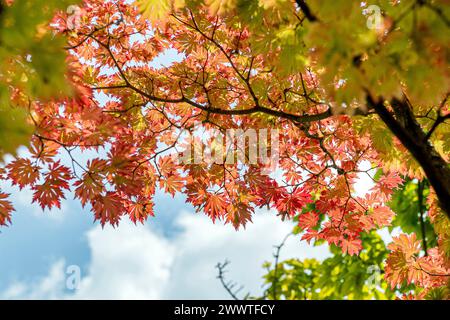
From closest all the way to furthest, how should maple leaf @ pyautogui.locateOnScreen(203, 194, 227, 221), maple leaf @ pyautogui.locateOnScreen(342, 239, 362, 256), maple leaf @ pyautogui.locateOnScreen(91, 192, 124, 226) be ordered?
maple leaf @ pyautogui.locateOnScreen(91, 192, 124, 226) → maple leaf @ pyautogui.locateOnScreen(203, 194, 227, 221) → maple leaf @ pyautogui.locateOnScreen(342, 239, 362, 256)

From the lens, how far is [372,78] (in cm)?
137

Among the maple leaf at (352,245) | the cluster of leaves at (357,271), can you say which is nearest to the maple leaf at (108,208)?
the maple leaf at (352,245)

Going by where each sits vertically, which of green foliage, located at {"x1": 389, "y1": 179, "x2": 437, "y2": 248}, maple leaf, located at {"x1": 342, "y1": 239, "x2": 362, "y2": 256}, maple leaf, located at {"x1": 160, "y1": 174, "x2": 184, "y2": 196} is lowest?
maple leaf, located at {"x1": 342, "y1": 239, "x2": 362, "y2": 256}

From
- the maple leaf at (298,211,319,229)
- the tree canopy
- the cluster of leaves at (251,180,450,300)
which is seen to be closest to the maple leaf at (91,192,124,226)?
the tree canopy

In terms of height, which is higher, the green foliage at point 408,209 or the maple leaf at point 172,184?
the green foliage at point 408,209

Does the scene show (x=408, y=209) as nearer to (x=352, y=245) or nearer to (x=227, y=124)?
(x=352, y=245)

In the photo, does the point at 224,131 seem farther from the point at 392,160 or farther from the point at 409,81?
the point at 409,81

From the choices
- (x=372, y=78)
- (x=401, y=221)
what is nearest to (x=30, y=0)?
(x=372, y=78)

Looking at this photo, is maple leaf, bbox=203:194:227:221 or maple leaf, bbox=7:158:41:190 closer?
maple leaf, bbox=7:158:41:190

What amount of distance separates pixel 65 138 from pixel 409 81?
70.3 inches

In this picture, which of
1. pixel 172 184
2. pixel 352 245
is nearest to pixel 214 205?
pixel 172 184

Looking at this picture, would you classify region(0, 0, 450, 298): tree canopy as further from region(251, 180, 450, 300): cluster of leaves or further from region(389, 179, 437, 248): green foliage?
region(389, 179, 437, 248): green foliage

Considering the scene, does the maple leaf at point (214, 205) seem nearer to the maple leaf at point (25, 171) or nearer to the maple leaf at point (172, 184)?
the maple leaf at point (172, 184)
